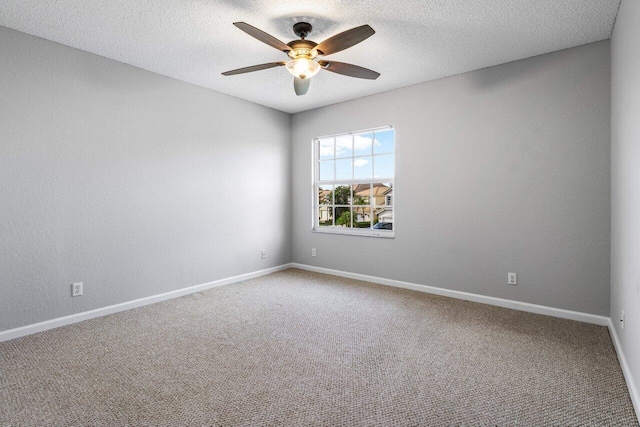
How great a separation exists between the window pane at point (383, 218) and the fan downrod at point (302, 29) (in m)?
2.45

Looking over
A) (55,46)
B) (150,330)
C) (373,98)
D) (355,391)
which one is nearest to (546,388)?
(355,391)

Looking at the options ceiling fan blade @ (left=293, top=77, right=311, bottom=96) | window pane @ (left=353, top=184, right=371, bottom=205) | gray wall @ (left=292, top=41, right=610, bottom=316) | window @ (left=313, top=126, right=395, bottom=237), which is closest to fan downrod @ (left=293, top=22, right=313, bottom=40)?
ceiling fan blade @ (left=293, top=77, right=311, bottom=96)

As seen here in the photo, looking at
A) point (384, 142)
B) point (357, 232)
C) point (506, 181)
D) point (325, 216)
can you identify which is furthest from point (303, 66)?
point (325, 216)

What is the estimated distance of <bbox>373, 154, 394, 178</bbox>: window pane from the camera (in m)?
4.30

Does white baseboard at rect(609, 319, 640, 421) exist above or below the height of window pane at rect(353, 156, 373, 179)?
below

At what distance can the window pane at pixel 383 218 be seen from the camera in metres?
4.34

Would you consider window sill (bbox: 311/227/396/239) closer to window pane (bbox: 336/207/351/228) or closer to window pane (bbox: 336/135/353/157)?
window pane (bbox: 336/207/351/228)

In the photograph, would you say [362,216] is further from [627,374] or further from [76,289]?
[76,289]

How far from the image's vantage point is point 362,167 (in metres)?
4.60

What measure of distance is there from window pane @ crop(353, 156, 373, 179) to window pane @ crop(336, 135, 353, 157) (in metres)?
0.17

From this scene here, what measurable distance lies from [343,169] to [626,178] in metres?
3.19

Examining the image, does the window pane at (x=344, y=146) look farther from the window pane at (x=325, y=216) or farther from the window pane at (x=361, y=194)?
the window pane at (x=325, y=216)

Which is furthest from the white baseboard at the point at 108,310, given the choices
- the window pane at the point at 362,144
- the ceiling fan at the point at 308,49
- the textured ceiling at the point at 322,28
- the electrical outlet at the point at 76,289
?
the ceiling fan at the point at 308,49

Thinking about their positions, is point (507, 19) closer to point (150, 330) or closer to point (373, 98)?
point (373, 98)
